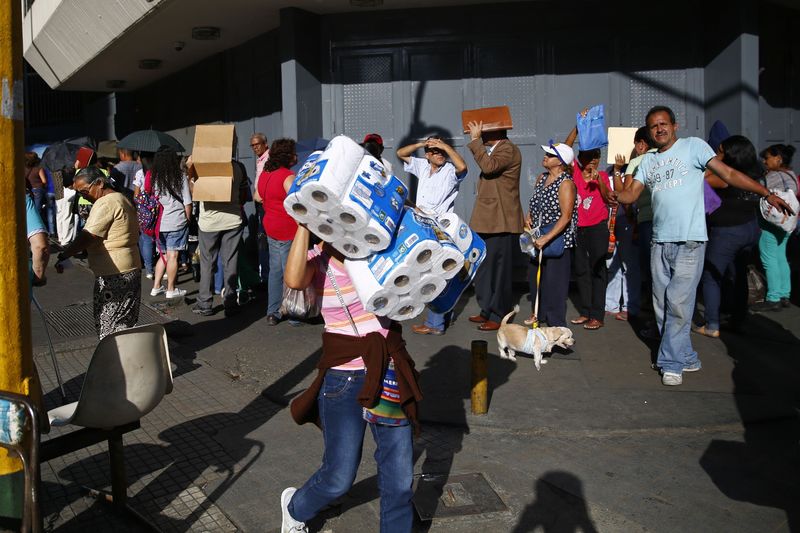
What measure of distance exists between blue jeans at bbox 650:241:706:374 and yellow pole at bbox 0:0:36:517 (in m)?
4.69

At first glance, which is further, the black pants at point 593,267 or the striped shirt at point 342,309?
the black pants at point 593,267

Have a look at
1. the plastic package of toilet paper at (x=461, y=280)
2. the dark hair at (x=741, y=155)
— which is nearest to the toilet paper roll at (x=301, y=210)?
the plastic package of toilet paper at (x=461, y=280)

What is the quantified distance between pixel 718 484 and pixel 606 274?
3738mm

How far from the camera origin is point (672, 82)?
945 cm

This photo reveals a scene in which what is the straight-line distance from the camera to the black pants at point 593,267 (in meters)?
7.70

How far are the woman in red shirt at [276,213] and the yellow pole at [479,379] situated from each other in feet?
9.82

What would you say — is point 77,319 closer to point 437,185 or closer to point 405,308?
point 437,185

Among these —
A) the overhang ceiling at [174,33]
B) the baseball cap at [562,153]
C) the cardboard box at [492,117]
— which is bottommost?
the baseball cap at [562,153]

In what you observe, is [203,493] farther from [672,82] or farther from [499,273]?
[672,82]

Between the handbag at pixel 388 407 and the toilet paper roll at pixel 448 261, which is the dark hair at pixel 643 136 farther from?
the handbag at pixel 388 407

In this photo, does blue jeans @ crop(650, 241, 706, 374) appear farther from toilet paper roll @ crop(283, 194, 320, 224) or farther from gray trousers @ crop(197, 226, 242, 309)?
gray trousers @ crop(197, 226, 242, 309)

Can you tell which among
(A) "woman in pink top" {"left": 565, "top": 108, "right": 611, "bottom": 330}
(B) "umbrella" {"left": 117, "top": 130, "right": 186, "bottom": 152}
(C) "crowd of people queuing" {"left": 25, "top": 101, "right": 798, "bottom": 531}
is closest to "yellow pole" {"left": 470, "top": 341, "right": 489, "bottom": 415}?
(C) "crowd of people queuing" {"left": 25, "top": 101, "right": 798, "bottom": 531}

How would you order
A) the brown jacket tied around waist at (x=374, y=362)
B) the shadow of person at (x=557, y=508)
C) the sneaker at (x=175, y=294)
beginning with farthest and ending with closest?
the sneaker at (x=175, y=294) → the shadow of person at (x=557, y=508) → the brown jacket tied around waist at (x=374, y=362)

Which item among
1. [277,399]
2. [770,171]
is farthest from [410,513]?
[770,171]
